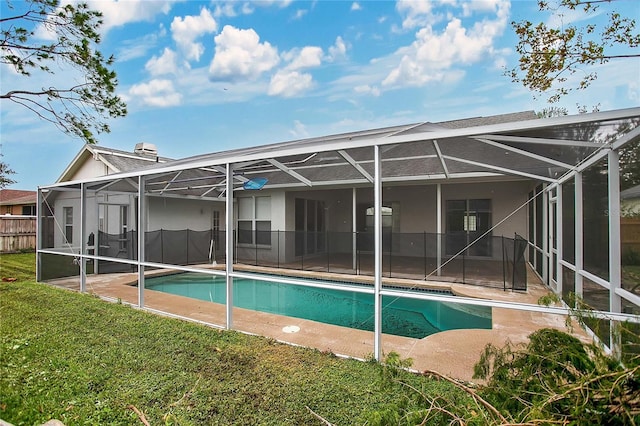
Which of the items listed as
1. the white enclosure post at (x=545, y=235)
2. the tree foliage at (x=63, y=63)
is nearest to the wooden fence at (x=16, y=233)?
the tree foliage at (x=63, y=63)

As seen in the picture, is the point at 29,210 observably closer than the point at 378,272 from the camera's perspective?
No

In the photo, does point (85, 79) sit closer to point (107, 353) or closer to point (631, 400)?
point (107, 353)

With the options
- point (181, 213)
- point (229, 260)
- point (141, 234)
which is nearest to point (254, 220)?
point (181, 213)

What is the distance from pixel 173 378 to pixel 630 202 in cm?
482

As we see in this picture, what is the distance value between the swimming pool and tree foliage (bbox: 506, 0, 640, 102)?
5.10 m

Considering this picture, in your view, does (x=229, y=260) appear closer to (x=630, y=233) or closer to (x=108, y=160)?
(x=630, y=233)

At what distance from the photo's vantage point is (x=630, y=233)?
3.45 meters

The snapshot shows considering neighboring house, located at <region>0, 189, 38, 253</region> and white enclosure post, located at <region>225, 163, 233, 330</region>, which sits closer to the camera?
white enclosure post, located at <region>225, 163, 233, 330</region>

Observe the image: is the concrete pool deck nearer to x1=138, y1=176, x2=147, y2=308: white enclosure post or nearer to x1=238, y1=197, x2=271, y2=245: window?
x1=138, y1=176, x2=147, y2=308: white enclosure post

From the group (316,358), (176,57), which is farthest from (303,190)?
(316,358)

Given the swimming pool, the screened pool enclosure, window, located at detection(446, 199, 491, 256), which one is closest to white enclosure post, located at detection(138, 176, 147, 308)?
the screened pool enclosure

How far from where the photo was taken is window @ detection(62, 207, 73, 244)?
41.3ft

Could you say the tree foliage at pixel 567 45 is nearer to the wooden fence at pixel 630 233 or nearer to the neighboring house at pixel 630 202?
the neighboring house at pixel 630 202

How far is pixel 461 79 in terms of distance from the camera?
13898 mm
